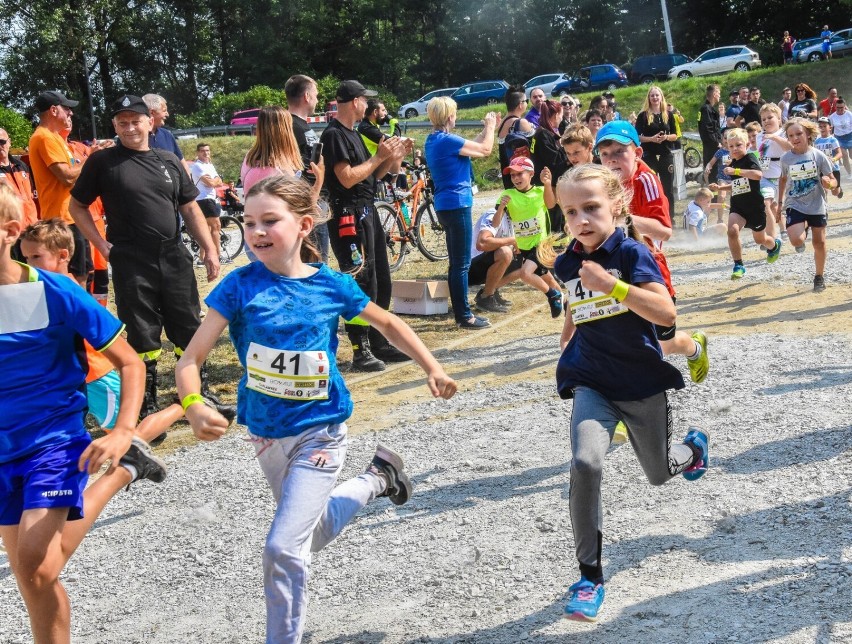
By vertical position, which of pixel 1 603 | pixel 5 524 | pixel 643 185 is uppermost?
pixel 643 185

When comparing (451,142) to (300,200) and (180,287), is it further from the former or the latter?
(300,200)

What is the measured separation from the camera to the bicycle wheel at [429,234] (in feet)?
43.9

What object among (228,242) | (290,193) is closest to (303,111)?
(290,193)

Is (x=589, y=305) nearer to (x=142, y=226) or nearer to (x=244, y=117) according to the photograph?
(x=142, y=226)

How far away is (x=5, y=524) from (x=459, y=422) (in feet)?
12.0

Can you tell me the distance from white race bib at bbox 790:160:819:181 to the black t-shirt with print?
247 inches

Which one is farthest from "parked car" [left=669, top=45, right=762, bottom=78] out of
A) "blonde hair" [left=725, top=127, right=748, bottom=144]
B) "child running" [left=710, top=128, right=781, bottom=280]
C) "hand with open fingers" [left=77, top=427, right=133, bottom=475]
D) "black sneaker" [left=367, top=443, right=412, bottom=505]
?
"hand with open fingers" [left=77, top=427, right=133, bottom=475]

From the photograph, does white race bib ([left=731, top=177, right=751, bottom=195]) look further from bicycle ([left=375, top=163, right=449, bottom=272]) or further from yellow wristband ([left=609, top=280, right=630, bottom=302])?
yellow wristband ([left=609, top=280, right=630, bottom=302])

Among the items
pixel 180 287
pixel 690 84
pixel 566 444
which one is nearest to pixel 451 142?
pixel 180 287

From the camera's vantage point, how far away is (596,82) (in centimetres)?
4584

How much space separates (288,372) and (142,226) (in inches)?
141

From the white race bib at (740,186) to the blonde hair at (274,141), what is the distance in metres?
5.43

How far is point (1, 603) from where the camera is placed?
4.53m

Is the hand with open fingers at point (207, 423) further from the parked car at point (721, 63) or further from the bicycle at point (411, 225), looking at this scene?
the parked car at point (721, 63)
